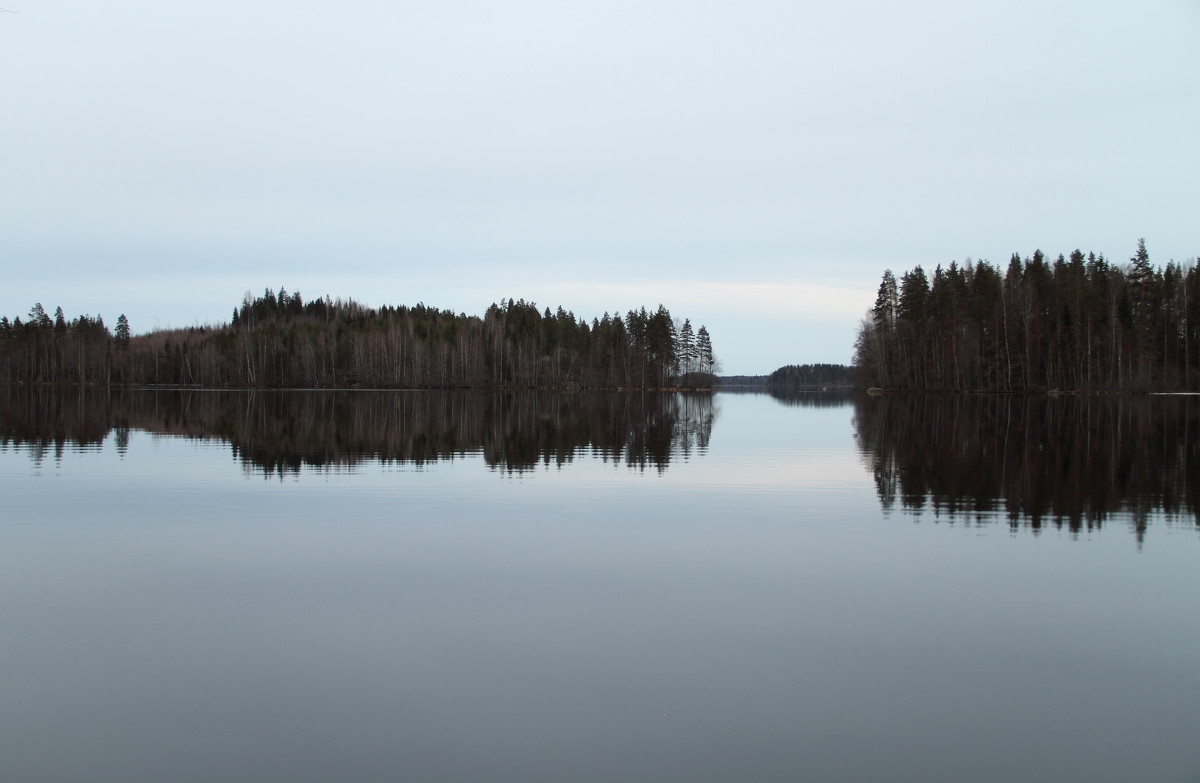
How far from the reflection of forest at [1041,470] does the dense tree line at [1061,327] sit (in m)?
48.5

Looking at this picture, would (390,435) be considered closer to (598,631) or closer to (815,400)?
(598,631)

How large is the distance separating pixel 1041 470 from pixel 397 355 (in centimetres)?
13164

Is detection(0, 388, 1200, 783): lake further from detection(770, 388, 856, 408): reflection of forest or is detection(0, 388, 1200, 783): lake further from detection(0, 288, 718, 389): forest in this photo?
detection(0, 288, 718, 389): forest

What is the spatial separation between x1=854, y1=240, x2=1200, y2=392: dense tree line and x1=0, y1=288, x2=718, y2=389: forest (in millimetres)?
50236

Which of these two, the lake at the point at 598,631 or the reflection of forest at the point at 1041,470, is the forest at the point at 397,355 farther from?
the lake at the point at 598,631

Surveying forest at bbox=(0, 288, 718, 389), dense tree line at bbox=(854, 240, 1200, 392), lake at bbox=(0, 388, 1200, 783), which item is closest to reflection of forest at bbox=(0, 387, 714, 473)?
lake at bbox=(0, 388, 1200, 783)

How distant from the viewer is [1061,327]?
285ft

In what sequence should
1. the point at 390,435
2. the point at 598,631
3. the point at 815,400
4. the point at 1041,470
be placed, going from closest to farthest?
the point at 598,631
the point at 1041,470
the point at 390,435
the point at 815,400

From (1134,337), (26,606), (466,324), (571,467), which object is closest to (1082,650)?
(26,606)

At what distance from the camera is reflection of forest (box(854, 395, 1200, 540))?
1694 centimetres

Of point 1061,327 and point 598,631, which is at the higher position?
point 1061,327

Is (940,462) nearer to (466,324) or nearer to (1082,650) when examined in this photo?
(1082,650)

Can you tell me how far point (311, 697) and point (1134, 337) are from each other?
3819 inches

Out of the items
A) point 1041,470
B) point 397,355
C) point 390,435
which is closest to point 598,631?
point 1041,470
